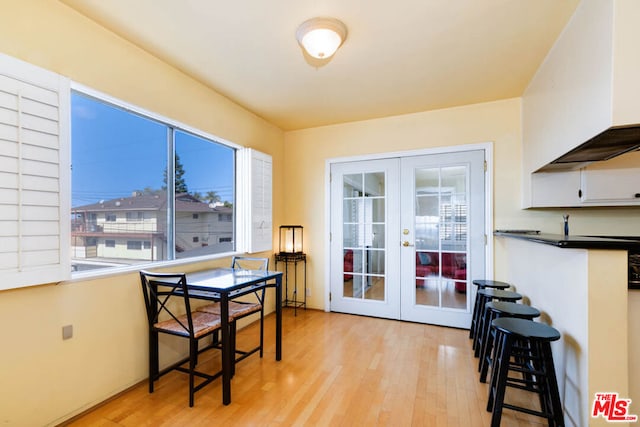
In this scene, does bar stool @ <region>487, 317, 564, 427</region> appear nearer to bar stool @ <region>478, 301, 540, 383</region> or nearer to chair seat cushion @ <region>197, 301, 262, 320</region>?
bar stool @ <region>478, 301, 540, 383</region>

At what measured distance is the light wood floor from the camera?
1.85 meters

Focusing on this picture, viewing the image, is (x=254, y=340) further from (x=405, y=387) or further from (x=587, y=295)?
(x=587, y=295)

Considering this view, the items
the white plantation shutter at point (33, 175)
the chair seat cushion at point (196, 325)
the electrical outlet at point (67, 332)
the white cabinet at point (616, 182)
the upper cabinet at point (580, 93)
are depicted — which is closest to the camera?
the upper cabinet at point (580, 93)

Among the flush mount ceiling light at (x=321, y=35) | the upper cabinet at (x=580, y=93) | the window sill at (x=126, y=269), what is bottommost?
the window sill at (x=126, y=269)

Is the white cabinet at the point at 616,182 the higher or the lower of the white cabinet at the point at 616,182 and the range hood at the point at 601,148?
the lower

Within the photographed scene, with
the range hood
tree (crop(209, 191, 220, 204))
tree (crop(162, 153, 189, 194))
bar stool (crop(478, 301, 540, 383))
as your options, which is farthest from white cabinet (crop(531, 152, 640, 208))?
tree (crop(162, 153, 189, 194))

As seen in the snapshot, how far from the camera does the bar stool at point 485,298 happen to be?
7.98 ft

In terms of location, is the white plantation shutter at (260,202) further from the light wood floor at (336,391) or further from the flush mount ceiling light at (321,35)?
the flush mount ceiling light at (321,35)

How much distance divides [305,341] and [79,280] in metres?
2.02

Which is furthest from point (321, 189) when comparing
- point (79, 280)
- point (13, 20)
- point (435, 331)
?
point (13, 20)

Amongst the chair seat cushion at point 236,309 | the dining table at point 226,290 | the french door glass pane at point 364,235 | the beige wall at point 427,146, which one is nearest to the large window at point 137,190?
the dining table at point 226,290

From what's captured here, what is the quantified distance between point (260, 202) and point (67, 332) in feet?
7.13

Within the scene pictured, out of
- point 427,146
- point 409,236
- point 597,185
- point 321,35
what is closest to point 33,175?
point 321,35

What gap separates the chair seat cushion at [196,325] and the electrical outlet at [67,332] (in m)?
0.50
